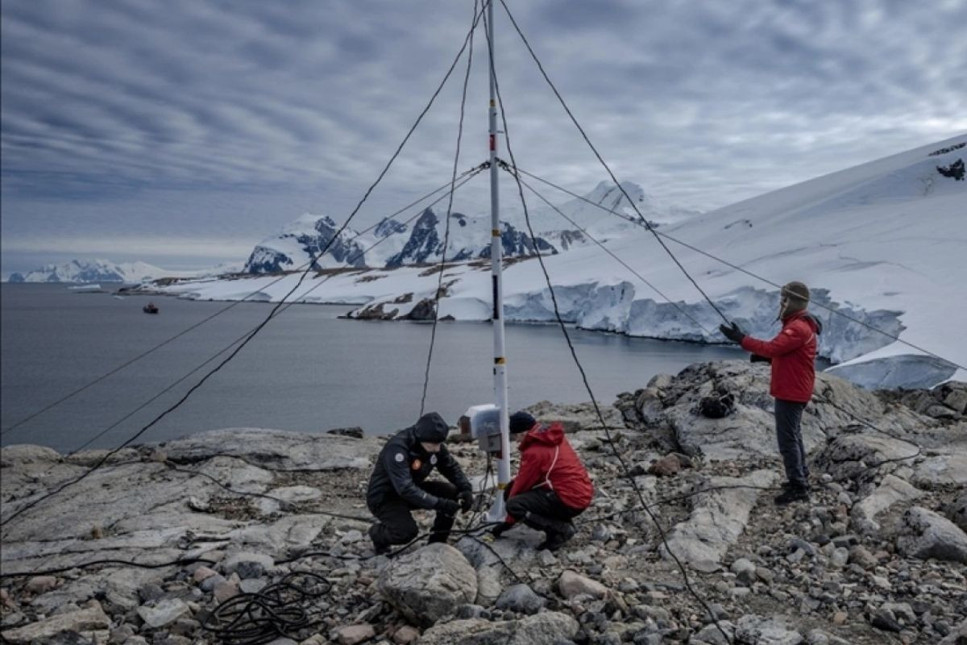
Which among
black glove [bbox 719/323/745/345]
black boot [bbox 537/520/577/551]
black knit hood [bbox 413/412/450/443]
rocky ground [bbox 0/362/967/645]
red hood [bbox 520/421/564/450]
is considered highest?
black glove [bbox 719/323/745/345]

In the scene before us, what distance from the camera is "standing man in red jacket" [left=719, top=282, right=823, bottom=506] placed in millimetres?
5574

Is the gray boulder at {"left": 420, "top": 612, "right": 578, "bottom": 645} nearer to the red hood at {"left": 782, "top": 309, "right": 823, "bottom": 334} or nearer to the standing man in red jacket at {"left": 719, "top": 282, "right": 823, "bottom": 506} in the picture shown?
the standing man in red jacket at {"left": 719, "top": 282, "right": 823, "bottom": 506}

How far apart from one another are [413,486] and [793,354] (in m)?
3.26

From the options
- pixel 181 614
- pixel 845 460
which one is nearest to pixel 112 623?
pixel 181 614

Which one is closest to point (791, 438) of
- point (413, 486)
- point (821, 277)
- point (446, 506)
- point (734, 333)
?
point (734, 333)

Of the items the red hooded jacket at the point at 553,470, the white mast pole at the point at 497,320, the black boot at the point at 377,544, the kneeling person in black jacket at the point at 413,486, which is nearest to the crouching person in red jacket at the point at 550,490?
the red hooded jacket at the point at 553,470

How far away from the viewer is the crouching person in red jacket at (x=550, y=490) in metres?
5.02

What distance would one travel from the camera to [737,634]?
3850mm

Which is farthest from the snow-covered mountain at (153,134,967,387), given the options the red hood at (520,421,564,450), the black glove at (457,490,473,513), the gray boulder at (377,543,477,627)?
the gray boulder at (377,543,477,627)

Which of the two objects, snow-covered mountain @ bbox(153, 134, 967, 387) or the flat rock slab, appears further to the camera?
snow-covered mountain @ bbox(153, 134, 967, 387)

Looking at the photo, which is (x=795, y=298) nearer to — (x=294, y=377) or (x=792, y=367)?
(x=792, y=367)

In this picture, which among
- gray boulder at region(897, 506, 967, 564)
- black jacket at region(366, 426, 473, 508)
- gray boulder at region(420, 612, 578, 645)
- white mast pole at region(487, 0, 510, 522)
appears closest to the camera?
gray boulder at region(420, 612, 578, 645)

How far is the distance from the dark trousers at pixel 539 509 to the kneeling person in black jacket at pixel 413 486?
0.46 metres

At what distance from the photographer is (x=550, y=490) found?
5078 millimetres
